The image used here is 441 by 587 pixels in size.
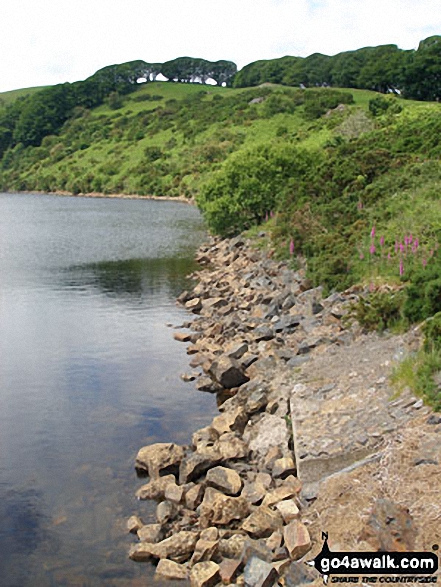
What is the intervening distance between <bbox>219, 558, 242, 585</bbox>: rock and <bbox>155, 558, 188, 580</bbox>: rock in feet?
2.49

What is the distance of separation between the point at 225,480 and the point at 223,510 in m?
1.17

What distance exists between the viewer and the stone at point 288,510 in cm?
1172

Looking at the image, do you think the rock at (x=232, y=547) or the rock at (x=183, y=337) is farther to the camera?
the rock at (x=183, y=337)

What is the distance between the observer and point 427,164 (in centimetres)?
3200

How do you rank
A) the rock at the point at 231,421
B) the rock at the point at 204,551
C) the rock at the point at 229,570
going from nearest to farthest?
the rock at the point at 229,570, the rock at the point at 204,551, the rock at the point at 231,421

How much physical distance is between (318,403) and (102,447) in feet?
19.0

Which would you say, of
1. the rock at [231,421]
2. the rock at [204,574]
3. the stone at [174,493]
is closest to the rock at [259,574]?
the rock at [204,574]

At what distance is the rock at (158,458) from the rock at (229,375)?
5113mm

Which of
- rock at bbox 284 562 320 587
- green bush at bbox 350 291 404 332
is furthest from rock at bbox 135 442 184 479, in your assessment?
green bush at bbox 350 291 404 332

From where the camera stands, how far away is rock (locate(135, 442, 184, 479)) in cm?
1487

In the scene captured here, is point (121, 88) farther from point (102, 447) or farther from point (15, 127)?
point (102, 447)

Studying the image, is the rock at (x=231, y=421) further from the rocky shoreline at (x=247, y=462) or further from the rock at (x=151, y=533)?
the rock at (x=151, y=533)

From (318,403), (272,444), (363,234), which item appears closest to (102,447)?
(272,444)
